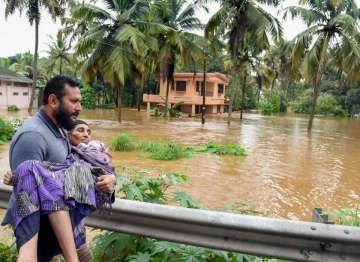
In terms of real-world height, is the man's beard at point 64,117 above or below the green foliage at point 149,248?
above

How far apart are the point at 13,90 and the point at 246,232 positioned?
3638 cm

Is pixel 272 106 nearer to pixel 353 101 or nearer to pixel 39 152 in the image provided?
pixel 353 101

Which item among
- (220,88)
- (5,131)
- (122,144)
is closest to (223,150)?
(122,144)

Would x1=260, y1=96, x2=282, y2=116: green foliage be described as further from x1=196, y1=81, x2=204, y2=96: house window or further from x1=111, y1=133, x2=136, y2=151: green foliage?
x1=111, y1=133, x2=136, y2=151: green foliage

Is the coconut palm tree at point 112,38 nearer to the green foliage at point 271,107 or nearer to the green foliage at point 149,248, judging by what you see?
the green foliage at point 149,248

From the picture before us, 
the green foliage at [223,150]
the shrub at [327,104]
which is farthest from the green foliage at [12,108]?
the shrub at [327,104]

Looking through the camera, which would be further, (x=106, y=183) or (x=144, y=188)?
(x=144, y=188)

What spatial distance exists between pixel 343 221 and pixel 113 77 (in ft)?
61.8

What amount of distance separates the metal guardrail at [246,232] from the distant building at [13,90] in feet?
109

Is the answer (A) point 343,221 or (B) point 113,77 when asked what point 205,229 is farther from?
(B) point 113,77

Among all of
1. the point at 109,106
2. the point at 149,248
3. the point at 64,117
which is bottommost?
the point at 149,248

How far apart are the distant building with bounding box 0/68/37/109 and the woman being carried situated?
1314 inches

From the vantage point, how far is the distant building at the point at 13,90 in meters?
33.2

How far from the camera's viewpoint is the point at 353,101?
143 feet
